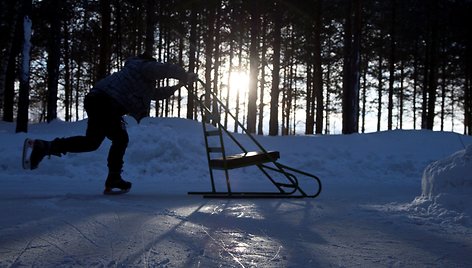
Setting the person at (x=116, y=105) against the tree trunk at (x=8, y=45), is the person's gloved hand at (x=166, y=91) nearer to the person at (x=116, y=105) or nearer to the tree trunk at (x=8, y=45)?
the person at (x=116, y=105)

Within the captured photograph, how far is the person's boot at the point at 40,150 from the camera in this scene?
12.1 feet

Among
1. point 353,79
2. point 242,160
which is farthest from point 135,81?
point 353,79

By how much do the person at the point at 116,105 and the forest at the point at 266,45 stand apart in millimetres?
9557

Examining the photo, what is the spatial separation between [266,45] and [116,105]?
1693cm

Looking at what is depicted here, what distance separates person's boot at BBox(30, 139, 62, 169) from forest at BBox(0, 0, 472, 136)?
958cm

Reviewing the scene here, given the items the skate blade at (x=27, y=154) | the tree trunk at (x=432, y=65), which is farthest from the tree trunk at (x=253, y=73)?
the skate blade at (x=27, y=154)

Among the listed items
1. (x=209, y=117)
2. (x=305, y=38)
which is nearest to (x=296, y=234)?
(x=209, y=117)

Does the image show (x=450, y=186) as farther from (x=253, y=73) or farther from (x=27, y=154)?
(x=253, y=73)

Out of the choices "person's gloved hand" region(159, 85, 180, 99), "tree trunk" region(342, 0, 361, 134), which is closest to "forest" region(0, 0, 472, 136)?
"tree trunk" region(342, 0, 361, 134)

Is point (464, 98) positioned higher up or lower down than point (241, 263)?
higher up

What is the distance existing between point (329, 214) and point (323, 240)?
984mm

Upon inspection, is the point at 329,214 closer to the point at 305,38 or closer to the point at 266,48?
the point at 266,48

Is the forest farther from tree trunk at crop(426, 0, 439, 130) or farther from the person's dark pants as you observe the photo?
the person's dark pants

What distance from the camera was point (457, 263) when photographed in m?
1.89
